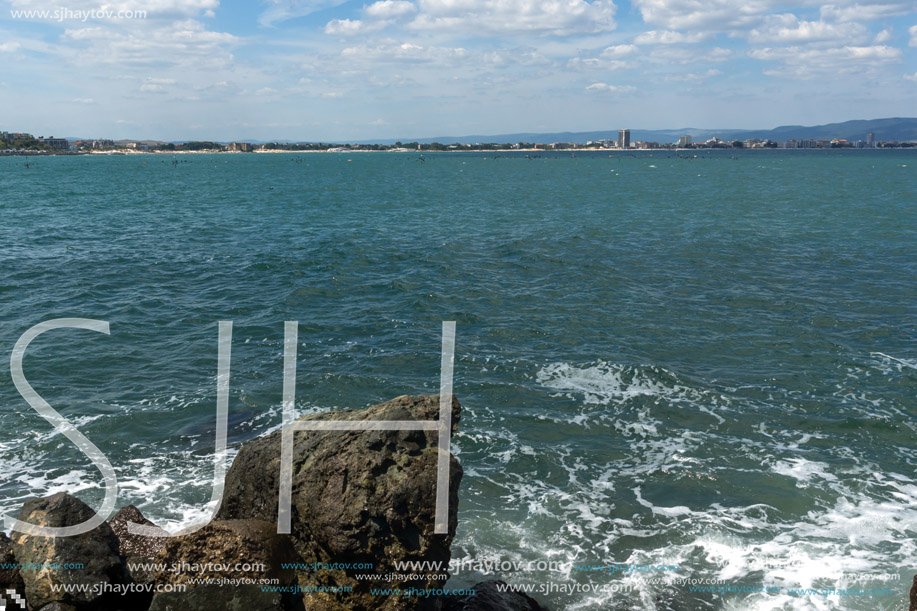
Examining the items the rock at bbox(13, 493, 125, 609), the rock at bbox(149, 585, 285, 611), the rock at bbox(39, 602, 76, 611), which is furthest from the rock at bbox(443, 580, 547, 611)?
the rock at bbox(39, 602, 76, 611)

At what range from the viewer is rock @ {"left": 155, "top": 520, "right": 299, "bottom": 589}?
24.2ft

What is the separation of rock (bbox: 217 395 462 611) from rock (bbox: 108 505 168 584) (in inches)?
64.4

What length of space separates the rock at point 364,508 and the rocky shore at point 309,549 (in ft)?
0.04

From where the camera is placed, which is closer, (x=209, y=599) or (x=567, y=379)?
(x=209, y=599)

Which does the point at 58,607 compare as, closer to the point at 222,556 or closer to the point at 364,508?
the point at 222,556

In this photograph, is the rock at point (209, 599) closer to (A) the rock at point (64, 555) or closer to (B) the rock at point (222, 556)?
(B) the rock at point (222, 556)

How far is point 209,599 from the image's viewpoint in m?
7.26

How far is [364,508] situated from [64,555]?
375 cm

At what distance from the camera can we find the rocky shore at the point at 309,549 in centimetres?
755

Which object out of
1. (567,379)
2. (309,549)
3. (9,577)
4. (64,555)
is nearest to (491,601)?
(309,549)

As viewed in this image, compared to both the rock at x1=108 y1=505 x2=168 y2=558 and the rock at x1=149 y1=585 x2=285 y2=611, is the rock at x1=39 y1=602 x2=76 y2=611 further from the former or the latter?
the rock at x1=149 y1=585 x2=285 y2=611

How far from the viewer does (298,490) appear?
831 cm

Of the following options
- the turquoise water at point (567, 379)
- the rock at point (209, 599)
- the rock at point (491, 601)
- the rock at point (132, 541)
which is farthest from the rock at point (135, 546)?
the rock at point (491, 601)

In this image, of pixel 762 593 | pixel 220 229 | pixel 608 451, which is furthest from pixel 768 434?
pixel 220 229
